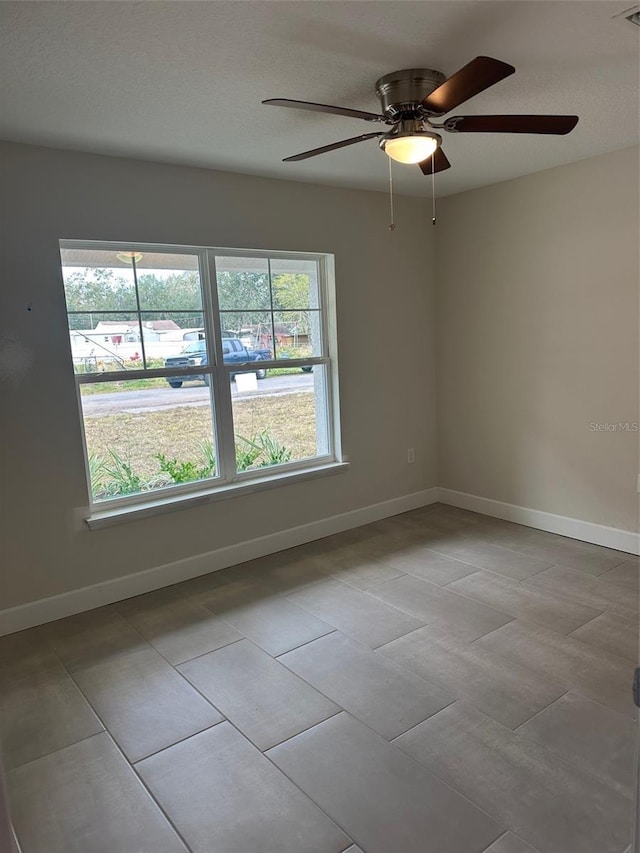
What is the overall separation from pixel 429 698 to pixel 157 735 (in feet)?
3.57

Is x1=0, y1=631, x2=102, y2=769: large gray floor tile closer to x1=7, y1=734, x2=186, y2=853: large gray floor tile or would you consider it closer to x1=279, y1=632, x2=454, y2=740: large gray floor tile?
x1=7, y1=734, x2=186, y2=853: large gray floor tile

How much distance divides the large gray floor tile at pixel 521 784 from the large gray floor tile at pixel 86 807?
0.90 m

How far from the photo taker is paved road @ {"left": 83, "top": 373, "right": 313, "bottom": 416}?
3.24 meters

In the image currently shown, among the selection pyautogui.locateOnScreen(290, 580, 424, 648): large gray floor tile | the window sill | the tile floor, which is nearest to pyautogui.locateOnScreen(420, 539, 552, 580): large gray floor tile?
the tile floor

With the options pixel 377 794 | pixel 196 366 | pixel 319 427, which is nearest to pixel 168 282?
pixel 196 366

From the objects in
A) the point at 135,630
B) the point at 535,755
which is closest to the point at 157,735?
the point at 135,630

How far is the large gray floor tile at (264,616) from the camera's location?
2820 millimetres

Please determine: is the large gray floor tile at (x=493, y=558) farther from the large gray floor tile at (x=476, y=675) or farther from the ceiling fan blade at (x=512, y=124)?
the ceiling fan blade at (x=512, y=124)

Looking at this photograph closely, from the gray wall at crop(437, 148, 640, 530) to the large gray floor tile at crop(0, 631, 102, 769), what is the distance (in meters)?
3.22

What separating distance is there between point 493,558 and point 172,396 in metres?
2.30

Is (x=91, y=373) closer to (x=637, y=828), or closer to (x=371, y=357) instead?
(x=371, y=357)

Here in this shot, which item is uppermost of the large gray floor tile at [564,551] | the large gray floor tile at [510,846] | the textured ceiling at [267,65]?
the textured ceiling at [267,65]

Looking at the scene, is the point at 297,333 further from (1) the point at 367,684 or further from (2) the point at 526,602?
(1) the point at 367,684

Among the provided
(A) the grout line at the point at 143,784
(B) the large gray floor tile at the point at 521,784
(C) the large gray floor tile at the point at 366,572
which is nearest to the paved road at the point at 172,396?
(C) the large gray floor tile at the point at 366,572
